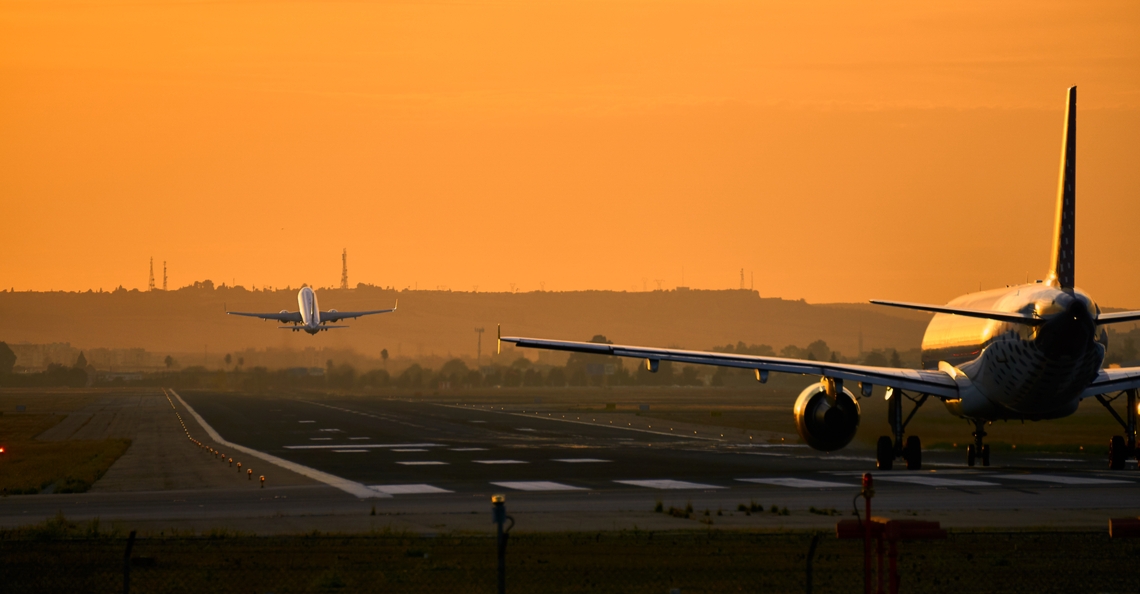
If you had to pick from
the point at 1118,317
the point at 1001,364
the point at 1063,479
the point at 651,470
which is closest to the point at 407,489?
the point at 651,470

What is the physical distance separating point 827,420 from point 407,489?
45.7ft

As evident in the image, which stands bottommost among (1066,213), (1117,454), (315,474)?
(315,474)

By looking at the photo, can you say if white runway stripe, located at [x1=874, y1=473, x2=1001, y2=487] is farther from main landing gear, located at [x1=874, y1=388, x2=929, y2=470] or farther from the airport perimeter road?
main landing gear, located at [x1=874, y1=388, x2=929, y2=470]

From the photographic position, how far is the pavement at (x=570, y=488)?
99.9 feet

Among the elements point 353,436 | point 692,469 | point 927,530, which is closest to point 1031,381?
point 692,469

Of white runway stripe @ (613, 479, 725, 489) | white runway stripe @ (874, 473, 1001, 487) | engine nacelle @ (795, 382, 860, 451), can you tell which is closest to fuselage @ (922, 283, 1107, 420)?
white runway stripe @ (874, 473, 1001, 487)

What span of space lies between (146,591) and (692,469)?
2801cm

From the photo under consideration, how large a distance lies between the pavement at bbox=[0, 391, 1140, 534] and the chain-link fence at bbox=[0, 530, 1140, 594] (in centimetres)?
249

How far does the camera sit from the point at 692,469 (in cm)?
4688

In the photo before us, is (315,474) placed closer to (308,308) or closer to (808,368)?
(808,368)

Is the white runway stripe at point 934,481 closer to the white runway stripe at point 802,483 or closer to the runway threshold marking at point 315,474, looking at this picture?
the white runway stripe at point 802,483

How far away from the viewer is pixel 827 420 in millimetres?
43531

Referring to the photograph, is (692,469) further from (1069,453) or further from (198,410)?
(198,410)

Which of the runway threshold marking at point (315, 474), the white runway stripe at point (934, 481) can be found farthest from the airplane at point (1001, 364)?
the runway threshold marking at point (315, 474)
